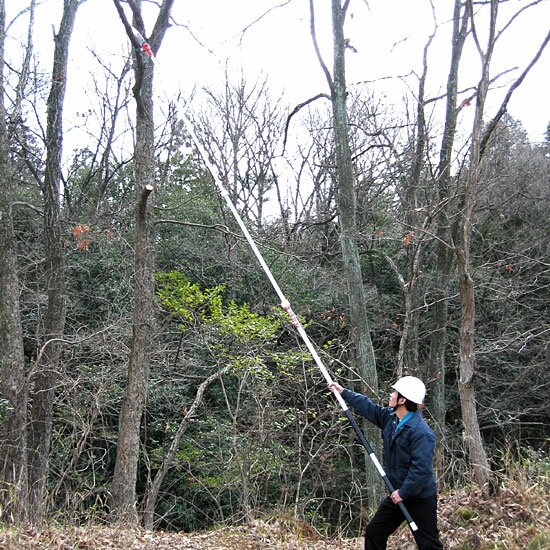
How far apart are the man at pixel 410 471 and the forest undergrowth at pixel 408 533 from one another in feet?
2.73

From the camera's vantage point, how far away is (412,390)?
13.6 feet

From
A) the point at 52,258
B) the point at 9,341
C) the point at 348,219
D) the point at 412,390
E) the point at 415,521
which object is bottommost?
the point at 415,521

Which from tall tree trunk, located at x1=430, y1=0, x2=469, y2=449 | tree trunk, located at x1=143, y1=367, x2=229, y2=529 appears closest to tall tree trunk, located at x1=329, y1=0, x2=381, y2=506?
tall tree trunk, located at x1=430, y1=0, x2=469, y2=449

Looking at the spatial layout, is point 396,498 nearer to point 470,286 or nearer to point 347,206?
point 470,286

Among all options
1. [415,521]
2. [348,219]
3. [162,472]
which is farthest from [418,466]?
[162,472]

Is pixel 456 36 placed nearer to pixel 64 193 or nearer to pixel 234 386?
pixel 234 386

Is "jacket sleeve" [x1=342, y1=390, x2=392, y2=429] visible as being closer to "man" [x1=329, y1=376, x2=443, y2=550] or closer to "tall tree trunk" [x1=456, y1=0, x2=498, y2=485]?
"man" [x1=329, y1=376, x2=443, y2=550]

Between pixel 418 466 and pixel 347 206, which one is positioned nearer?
pixel 418 466

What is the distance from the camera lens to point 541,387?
564 inches

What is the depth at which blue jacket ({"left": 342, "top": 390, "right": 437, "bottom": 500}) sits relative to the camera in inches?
156

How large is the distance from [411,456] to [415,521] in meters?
0.52

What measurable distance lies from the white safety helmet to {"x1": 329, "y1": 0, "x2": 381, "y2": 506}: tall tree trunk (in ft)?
19.0

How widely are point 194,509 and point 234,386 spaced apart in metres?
2.68

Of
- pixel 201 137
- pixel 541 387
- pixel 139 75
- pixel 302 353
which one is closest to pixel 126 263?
pixel 302 353
